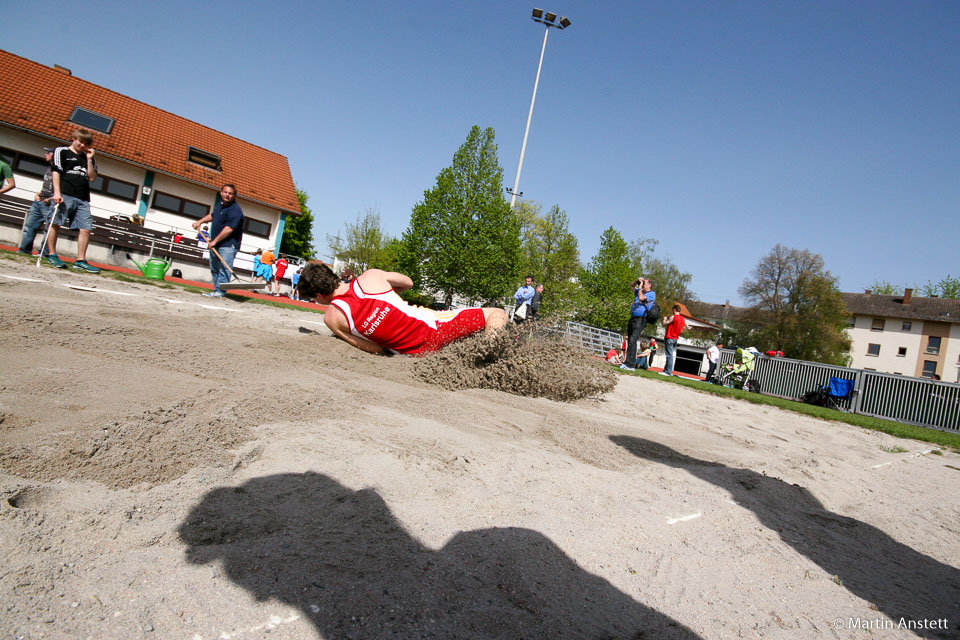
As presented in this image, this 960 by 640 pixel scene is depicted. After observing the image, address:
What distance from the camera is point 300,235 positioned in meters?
48.3

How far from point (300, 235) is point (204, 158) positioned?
70.5 feet

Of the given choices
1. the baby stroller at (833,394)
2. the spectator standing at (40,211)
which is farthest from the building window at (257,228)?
the baby stroller at (833,394)

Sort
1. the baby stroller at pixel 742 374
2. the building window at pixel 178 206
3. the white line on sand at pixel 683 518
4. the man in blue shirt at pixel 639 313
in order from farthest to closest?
1. the building window at pixel 178 206
2. the baby stroller at pixel 742 374
3. the man in blue shirt at pixel 639 313
4. the white line on sand at pixel 683 518

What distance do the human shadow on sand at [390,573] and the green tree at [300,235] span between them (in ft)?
155

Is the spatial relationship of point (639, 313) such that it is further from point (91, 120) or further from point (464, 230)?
Result: point (91, 120)

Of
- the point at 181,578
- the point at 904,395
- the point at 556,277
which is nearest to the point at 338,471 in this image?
the point at 181,578

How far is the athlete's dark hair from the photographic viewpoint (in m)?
4.79

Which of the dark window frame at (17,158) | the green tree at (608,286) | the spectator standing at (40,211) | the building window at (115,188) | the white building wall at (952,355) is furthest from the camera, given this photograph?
the white building wall at (952,355)

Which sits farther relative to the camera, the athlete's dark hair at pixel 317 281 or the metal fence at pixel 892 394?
the metal fence at pixel 892 394

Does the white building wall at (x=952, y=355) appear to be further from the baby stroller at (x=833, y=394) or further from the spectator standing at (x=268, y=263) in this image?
the spectator standing at (x=268, y=263)

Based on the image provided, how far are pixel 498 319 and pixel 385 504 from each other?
3438 millimetres

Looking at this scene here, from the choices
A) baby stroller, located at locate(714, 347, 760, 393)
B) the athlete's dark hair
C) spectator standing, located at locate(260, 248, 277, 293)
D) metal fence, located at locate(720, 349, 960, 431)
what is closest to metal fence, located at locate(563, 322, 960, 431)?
metal fence, located at locate(720, 349, 960, 431)

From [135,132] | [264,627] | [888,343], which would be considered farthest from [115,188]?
[888,343]

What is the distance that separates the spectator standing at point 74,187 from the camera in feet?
24.8
